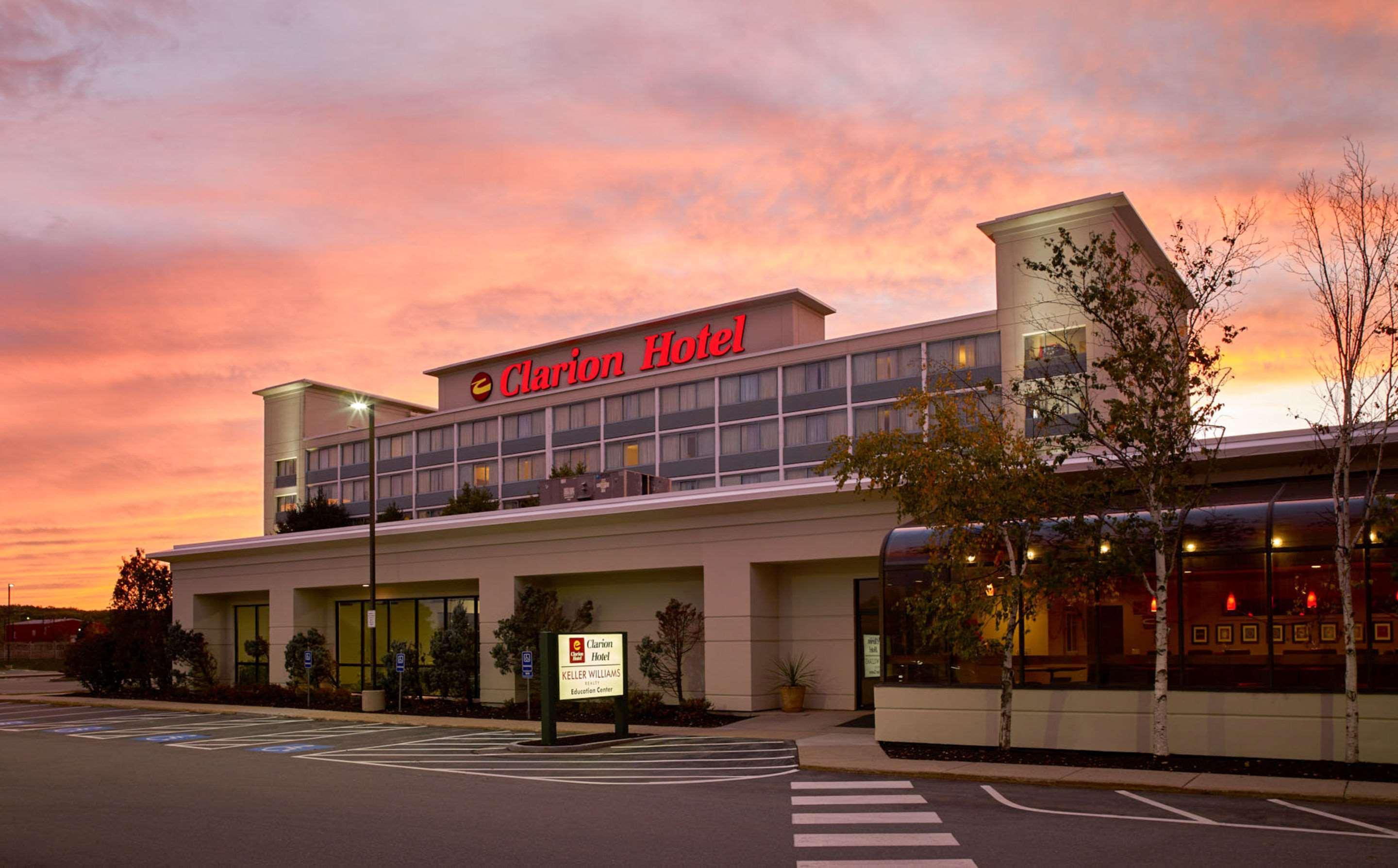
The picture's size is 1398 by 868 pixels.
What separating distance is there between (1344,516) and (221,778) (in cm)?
1876

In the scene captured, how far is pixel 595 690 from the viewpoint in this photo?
83.0 ft

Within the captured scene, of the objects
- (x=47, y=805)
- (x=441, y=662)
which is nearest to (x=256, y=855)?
(x=47, y=805)

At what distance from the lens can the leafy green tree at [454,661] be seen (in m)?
34.8

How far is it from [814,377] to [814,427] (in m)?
3.76

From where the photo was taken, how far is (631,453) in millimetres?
92688

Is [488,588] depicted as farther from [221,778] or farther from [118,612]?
[118,612]

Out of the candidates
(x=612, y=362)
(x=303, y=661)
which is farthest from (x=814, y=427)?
(x=303, y=661)

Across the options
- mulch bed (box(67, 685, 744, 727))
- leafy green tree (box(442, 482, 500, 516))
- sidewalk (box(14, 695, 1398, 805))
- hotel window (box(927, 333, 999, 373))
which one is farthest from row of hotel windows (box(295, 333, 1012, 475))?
sidewalk (box(14, 695, 1398, 805))

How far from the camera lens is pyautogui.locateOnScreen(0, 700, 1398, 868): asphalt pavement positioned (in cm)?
1265

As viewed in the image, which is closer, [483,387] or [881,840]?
[881,840]

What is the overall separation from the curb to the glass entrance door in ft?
33.2

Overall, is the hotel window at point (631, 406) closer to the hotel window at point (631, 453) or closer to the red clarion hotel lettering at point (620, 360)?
the hotel window at point (631, 453)

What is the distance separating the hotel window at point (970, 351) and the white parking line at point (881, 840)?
62.2 meters

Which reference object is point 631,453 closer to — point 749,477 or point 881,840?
point 749,477
